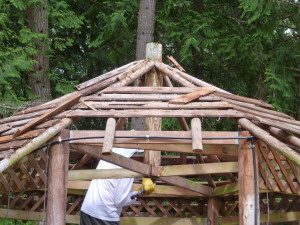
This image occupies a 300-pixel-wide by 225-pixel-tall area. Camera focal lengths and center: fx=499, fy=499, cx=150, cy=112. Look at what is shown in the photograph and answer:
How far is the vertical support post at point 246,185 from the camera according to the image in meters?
5.67

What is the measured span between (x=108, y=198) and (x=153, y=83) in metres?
1.77

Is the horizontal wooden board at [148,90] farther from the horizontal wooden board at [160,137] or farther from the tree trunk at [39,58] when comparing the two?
the tree trunk at [39,58]

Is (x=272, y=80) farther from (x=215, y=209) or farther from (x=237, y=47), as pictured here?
(x=215, y=209)

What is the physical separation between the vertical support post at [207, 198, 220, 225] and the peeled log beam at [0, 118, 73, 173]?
11.6ft

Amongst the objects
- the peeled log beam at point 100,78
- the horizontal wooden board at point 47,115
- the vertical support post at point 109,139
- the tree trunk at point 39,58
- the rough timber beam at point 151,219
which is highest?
the tree trunk at point 39,58

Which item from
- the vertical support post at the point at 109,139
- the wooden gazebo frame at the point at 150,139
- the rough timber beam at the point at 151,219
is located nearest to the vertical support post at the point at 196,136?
the wooden gazebo frame at the point at 150,139

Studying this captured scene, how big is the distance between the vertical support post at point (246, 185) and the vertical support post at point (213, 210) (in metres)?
2.63

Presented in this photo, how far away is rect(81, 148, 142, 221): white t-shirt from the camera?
6641mm

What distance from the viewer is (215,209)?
27.5 feet

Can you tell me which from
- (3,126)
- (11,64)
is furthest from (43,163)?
(11,64)

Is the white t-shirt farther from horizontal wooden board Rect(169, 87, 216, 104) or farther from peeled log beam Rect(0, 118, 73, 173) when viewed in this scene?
horizontal wooden board Rect(169, 87, 216, 104)

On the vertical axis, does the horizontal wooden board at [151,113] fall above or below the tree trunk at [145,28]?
below

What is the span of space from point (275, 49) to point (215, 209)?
5.12 m

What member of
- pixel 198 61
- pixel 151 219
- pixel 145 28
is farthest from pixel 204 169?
pixel 198 61
